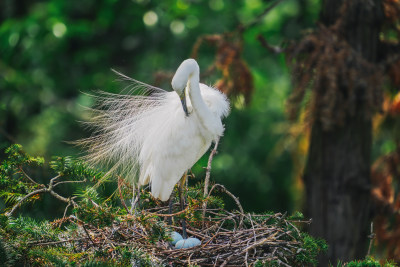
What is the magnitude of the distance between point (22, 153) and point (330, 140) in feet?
8.69

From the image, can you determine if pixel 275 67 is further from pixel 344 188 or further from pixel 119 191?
pixel 119 191

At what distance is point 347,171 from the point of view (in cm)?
462

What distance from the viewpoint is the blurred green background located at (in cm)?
699

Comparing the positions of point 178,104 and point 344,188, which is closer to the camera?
point 178,104

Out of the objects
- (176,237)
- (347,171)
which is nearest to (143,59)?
(347,171)

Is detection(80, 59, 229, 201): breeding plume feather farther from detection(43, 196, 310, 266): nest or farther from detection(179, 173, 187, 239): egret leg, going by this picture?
detection(43, 196, 310, 266): nest

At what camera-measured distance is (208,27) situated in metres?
7.62

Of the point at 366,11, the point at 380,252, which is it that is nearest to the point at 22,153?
the point at 366,11

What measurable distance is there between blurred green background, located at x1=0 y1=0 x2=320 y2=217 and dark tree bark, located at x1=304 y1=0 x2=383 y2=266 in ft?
6.61

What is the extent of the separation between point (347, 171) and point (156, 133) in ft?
6.02

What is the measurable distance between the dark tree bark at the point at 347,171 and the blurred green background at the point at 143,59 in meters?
2.01

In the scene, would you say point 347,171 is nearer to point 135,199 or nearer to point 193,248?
point 135,199

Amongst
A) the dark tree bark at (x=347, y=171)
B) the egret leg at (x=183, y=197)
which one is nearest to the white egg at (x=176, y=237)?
the egret leg at (x=183, y=197)

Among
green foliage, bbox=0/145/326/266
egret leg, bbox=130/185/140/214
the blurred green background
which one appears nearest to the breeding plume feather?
egret leg, bbox=130/185/140/214
